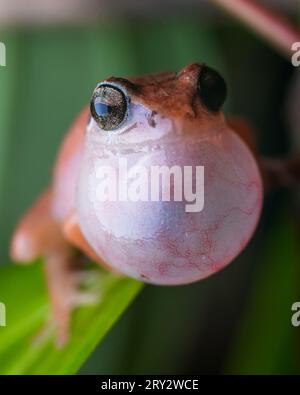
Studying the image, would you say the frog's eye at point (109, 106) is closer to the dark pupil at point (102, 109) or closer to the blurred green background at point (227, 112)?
the dark pupil at point (102, 109)

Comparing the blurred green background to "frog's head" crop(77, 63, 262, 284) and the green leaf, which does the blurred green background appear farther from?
"frog's head" crop(77, 63, 262, 284)

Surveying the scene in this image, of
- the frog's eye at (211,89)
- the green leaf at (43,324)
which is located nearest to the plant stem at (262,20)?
the frog's eye at (211,89)

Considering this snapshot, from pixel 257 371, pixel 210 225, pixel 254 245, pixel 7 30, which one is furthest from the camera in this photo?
pixel 7 30

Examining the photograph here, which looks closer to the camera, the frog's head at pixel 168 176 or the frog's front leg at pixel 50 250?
the frog's head at pixel 168 176

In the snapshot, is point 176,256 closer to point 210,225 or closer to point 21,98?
point 210,225

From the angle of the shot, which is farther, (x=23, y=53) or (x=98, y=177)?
(x=23, y=53)

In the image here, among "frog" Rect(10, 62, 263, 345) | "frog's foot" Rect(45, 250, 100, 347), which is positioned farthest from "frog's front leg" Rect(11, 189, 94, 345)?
"frog" Rect(10, 62, 263, 345)

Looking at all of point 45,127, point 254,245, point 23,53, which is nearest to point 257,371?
point 254,245
